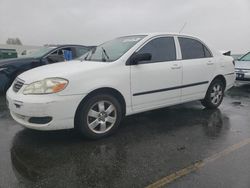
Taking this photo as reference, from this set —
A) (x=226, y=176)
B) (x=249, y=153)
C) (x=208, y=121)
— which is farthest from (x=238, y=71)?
(x=226, y=176)

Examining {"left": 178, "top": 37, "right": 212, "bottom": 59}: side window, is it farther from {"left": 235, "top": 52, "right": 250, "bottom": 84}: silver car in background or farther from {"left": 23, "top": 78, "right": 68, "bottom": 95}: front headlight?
{"left": 235, "top": 52, "right": 250, "bottom": 84}: silver car in background

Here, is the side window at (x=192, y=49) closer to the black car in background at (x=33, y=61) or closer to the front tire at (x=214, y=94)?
the front tire at (x=214, y=94)

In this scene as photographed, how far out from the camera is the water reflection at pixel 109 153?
118 inches

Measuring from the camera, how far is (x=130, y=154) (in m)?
3.63

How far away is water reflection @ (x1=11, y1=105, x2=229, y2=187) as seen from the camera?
2986mm

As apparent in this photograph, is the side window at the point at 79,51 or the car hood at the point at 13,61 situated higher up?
the side window at the point at 79,51

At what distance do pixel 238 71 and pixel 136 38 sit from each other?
5559 millimetres

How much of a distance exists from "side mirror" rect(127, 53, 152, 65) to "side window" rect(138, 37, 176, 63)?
285 millimetres

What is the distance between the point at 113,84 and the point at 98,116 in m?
0.53

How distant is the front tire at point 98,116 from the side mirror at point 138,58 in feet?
2.20

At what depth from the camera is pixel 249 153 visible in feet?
12.1

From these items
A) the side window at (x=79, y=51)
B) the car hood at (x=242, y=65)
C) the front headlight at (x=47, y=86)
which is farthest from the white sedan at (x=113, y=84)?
the car hood at (x=242, y=65)

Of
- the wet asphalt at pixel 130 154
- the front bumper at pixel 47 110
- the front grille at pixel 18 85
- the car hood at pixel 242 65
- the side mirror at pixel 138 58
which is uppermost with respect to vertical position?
the side mirror at pixel 138 58

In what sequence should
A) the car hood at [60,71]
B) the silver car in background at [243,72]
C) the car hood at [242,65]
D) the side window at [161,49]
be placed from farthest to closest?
the car hood at [242,65] → the silver car in background at [243,72] → the side window at [161,49] → the car hood at [60,71]
